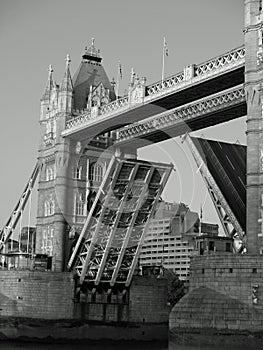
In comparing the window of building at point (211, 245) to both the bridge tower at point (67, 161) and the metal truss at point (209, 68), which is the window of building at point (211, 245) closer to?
the metal truss at point (209, 68)

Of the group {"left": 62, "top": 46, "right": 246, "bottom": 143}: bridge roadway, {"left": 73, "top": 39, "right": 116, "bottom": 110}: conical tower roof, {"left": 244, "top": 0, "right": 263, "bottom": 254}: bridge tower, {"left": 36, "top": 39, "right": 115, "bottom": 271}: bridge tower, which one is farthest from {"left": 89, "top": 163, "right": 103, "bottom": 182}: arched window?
{"left": 244, "top": 0, "right": 263, "bottom": 254}: bridge tower

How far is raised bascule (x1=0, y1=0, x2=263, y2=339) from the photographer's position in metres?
37.7

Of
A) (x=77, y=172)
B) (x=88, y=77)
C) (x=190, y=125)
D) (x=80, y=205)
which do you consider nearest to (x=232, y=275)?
(x=190, y=125)

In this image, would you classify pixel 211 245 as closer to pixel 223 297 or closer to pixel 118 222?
pixel 118 222

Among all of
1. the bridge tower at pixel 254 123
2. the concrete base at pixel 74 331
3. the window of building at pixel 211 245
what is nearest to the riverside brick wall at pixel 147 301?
the concrete base at pixel 74 331

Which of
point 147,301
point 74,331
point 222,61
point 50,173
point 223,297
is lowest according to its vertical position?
point 74,331

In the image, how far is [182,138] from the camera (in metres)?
53.9

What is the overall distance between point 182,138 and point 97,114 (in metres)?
5.96

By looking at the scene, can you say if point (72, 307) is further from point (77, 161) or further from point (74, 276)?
point (77, 161)

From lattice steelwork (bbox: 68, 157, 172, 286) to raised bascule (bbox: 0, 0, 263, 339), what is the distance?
7 centimetres

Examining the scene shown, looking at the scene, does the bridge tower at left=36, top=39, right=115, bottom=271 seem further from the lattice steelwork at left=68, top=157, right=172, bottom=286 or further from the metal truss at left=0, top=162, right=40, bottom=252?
the lattice steelwork at left=68, top=157, right=172, bottom=286

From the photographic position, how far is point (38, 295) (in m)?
53.3

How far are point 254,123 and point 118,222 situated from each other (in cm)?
1443

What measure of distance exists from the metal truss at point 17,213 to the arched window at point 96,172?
17.3 feet
